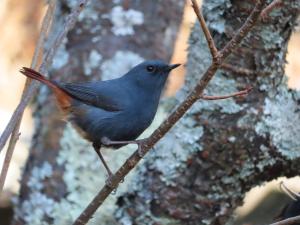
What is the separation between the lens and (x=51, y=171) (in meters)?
3.53

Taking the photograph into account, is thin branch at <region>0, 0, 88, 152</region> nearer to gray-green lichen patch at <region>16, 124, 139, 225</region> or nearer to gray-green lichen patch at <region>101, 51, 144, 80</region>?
gray-green lichen patch at <region>16, 124, 139, 225</region>

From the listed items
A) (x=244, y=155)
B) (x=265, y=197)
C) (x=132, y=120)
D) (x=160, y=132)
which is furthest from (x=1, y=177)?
(x=265, y=197)

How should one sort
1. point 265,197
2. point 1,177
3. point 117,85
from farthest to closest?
1. point 265,197
2. point 117,85
3. point 1,177

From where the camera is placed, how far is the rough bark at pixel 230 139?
278 cm

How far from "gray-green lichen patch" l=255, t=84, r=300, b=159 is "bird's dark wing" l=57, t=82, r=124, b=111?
586mm

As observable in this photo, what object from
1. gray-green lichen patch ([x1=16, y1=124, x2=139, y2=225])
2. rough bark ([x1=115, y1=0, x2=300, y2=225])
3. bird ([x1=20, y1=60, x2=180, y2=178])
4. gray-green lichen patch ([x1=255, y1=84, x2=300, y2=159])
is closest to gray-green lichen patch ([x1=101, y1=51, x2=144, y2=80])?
gray-green lichen patch ([x1=16, y1=124, x2=139, y2=225])

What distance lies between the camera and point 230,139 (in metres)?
2.76

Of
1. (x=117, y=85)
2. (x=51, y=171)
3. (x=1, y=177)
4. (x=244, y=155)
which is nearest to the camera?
(x=1, y=177)

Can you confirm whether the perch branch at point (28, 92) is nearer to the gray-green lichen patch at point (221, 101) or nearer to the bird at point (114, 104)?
the bird at point (114, 104)

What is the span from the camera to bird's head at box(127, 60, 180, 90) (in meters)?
2.92

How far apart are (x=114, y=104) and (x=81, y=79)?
837mm

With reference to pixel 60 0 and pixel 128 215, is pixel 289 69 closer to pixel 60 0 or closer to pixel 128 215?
pixel 60 0

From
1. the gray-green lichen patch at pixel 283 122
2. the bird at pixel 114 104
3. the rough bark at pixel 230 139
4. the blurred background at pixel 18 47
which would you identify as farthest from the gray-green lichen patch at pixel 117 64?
the blurred background at pixel 18 47

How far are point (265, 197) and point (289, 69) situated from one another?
97 centimetres
